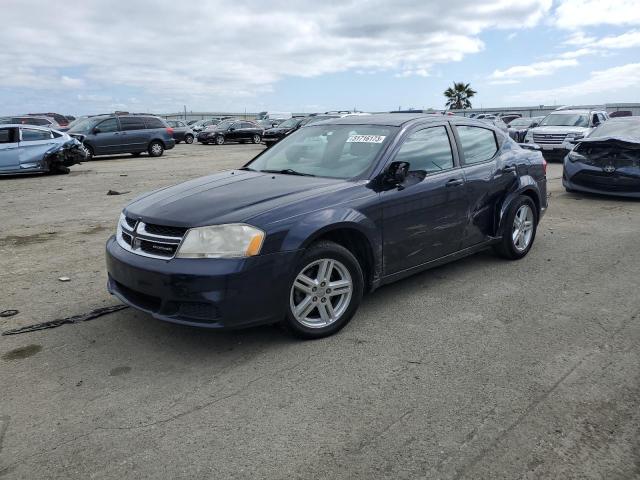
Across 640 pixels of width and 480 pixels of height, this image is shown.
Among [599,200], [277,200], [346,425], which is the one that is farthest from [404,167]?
[599,200]

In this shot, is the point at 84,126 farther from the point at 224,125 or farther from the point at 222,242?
the point at 222,242

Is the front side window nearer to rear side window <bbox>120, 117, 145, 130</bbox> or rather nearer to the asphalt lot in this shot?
rear side window <bbox>120, 117, 145, 130</bbox>

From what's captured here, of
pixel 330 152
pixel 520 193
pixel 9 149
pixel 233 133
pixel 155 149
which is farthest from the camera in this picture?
pixel 233 133

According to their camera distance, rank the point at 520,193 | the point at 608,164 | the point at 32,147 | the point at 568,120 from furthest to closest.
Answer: the point at 568,120
the point at 32,147
the point at 608,164
the point at 520,193

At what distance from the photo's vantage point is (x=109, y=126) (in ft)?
68.0

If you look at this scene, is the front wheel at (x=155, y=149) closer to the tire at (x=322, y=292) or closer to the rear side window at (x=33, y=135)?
the rear side window at (x=33, y=135)

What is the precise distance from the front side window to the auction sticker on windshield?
18.0 meters

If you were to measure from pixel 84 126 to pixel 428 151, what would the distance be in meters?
19.0

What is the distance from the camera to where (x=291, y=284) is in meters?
3.72

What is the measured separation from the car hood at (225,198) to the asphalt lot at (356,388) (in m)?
0.91

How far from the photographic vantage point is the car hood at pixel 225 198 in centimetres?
373

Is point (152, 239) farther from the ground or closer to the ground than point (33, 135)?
closer to the ground

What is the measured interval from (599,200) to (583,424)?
839 centimetres

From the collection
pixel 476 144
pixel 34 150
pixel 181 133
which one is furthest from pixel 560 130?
pixel 181 133
